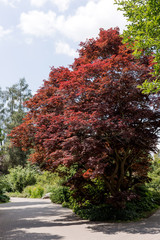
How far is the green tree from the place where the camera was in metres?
5.07

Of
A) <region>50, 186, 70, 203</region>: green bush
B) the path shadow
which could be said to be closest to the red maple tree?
A: the path shadow

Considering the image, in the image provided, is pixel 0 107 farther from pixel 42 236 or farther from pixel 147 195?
pixel 42 236

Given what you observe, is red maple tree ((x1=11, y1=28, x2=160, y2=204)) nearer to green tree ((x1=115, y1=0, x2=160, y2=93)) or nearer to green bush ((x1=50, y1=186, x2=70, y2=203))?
green tree ((x1=115, y1=0, x2=160, y2=93))

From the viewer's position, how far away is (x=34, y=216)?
27.8ft

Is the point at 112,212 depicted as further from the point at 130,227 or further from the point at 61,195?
the point at 61,195

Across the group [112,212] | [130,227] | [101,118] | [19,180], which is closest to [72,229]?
[130,227]

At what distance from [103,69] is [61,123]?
2.16 m

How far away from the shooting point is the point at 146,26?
5168mm

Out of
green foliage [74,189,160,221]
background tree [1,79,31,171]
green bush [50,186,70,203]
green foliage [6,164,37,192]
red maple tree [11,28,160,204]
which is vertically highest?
background tree [1,79,31,171]

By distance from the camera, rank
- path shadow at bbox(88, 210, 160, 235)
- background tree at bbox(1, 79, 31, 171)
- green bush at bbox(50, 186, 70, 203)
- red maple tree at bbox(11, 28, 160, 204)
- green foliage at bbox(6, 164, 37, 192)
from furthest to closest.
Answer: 1. background tree at bbox(1, 79, 31, 171)
2. green foliage at bbox(6, 164, 37, 192)
3. green bush at bbox(50, 186, 70, 203)
4. red maple tree at bbox(11, 28, 160, 204)
5. path shadow at bbox(88, 210, 160, 235)

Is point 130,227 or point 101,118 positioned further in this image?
point 101,118

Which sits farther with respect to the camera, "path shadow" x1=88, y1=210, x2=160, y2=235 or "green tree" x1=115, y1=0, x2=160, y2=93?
"path shadow" x1=88, y1=210, x2=160, y2=235

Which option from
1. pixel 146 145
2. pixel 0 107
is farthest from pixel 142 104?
pixel 0 107

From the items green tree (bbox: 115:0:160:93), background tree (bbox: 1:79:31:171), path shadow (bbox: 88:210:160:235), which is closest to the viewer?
green tree (bbox: 115:0:160:93)
